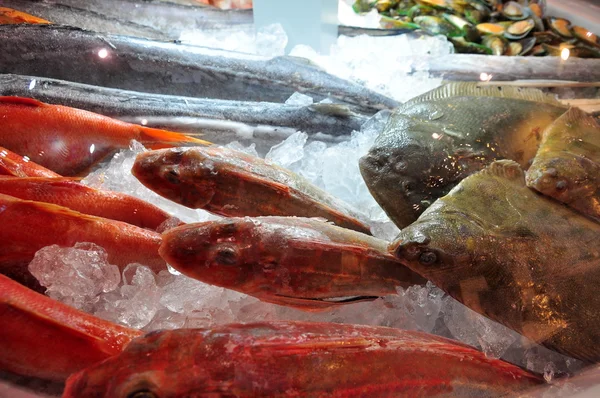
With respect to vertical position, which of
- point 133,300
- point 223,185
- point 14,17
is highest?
point 14,17

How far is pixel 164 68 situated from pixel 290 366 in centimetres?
173

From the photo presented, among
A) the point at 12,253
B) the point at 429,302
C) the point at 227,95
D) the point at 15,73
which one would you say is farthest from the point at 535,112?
the point at 15,73

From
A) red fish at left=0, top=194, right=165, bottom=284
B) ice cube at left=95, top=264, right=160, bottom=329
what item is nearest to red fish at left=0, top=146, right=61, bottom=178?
red fish at left=0, top=194, right=165, bottom=284

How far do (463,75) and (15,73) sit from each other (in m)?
2.20

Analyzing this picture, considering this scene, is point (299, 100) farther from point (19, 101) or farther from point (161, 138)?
point (19, 101)

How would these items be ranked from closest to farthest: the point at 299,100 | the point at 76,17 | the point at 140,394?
the point at 140,394
the point at 299,100
the point at 76,17

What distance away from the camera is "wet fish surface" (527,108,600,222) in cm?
117

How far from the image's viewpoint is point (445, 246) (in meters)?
0.99

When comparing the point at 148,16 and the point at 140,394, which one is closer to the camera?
the point at 140,394

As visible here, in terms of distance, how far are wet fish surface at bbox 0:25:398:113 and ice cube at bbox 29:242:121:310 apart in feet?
3.78

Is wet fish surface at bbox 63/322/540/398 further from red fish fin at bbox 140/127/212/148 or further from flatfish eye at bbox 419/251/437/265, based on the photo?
red fish fin at bbox 140/127/212/148

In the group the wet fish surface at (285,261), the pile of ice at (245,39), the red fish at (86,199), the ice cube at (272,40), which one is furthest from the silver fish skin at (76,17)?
the wet fish surface at (285,261)

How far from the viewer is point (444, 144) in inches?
55.8

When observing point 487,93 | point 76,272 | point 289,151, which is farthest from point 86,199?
point 487,93
